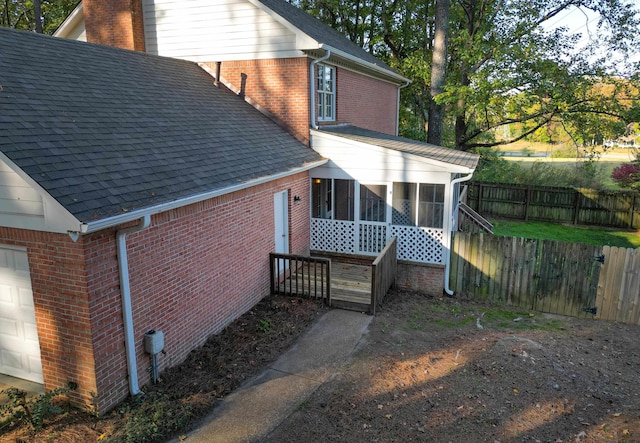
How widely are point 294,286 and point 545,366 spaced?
5.50 meters

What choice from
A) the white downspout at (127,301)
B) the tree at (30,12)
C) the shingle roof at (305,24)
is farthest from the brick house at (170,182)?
the tree at (30,12)

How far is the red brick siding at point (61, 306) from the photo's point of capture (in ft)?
18.8

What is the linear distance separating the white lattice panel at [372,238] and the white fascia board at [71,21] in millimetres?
11229

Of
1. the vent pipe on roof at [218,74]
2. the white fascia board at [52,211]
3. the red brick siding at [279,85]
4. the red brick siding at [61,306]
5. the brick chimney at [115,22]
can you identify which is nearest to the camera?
the white fascia board at [52,211]

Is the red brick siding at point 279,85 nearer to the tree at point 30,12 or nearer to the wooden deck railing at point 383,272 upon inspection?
the wooden deck railing at point 383,272

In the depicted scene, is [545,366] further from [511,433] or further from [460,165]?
[460,165]

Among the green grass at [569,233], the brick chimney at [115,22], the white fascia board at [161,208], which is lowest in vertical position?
the green grass at [569,233]

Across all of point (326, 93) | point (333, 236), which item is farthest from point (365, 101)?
point (333, 236)

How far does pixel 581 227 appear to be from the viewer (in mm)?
19953

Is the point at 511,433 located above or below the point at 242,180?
below

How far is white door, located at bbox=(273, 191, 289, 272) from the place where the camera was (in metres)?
11.0

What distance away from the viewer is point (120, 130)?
25.4 feet

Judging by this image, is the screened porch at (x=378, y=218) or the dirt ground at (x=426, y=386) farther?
the screened porch at (x=378, y=218)

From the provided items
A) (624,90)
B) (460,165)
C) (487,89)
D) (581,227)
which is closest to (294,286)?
(460,165)
